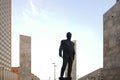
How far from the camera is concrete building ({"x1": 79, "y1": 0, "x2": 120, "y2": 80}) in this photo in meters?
19.1

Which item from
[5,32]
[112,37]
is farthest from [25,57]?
[5,32]

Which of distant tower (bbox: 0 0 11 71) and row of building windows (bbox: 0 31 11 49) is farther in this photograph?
row of building windows (bbox: 0 31 11 49)

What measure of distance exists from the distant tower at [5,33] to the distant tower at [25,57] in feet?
243

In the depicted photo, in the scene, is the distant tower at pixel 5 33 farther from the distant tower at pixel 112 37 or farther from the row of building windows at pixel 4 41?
the distant tower at pixel 112 37

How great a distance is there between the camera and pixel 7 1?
140 meters

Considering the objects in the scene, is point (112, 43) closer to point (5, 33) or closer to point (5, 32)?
point (5, 33)

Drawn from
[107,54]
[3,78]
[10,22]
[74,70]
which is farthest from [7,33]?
[107,54]

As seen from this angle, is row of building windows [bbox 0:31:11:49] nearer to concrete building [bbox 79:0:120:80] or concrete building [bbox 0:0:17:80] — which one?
concrete building [bbox 0:0:17:80]

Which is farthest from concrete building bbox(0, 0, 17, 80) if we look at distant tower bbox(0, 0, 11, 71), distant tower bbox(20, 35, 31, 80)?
distant tower bbox(20, 35, 31, 80)

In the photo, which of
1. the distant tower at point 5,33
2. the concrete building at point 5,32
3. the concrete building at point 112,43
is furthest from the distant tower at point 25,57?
the distant tower at point 5,33

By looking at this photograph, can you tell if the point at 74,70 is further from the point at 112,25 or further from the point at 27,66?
the point at 112,25

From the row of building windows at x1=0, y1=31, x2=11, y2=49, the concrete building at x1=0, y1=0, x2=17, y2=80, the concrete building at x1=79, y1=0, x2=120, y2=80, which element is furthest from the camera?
the row of building windows at x1=0, y1=31, x2=11, y2=49

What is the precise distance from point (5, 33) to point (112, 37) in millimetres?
114725

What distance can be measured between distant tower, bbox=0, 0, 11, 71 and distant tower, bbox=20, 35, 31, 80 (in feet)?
243
